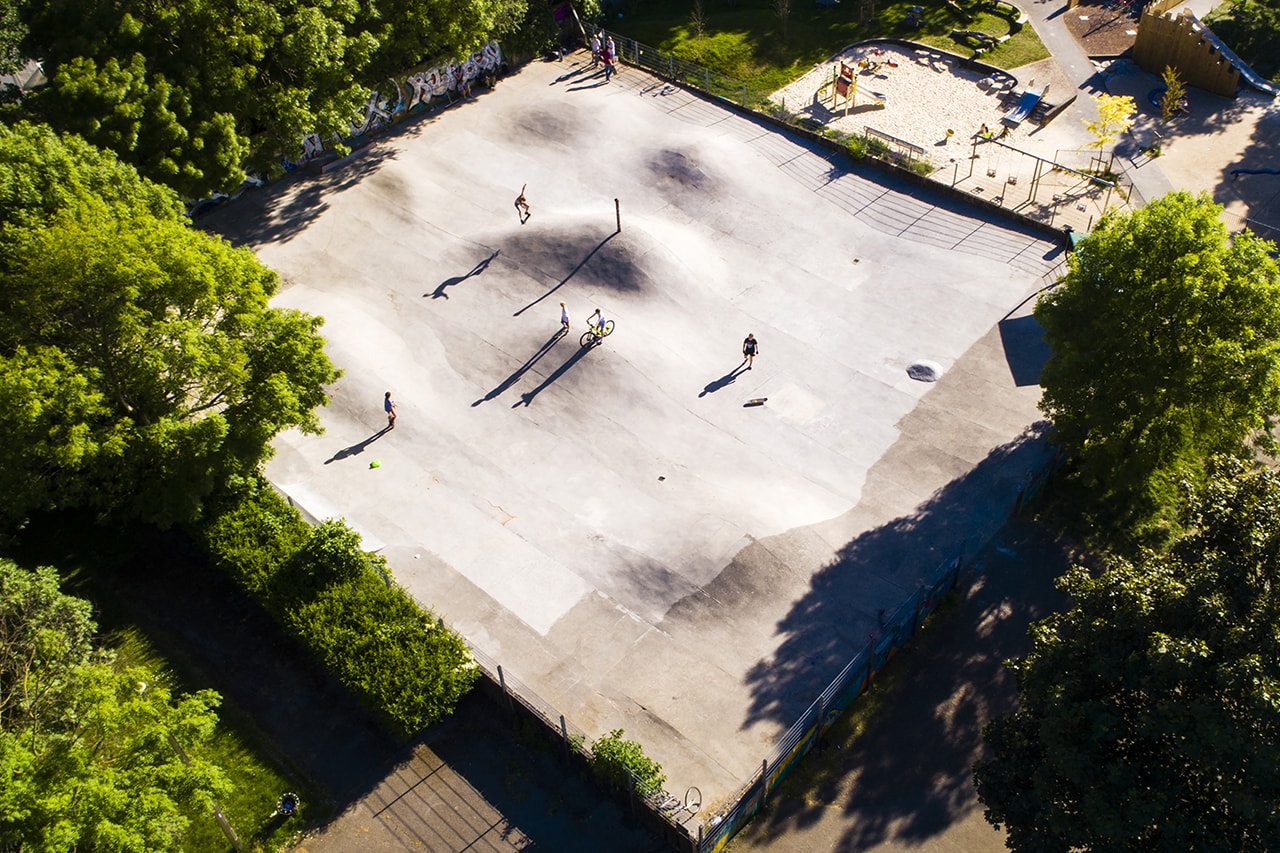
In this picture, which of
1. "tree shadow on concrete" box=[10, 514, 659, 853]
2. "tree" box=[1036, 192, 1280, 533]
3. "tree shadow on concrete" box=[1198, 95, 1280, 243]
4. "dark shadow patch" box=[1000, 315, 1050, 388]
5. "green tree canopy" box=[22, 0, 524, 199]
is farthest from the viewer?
"tree shadow on concrete" box=[1198, 95, 1280, 243]

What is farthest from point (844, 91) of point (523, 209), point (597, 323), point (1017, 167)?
point (597, 323)

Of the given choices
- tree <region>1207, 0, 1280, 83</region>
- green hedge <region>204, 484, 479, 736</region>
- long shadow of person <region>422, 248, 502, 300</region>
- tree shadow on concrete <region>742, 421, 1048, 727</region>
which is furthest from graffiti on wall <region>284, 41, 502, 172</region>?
tree <region>1207, 0, 1280, 83</region>

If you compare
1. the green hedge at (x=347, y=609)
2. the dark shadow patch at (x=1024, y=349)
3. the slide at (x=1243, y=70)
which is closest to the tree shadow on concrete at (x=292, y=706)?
the green hedge at (x=347, y=609)

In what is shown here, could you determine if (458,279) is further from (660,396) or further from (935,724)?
(935,724)

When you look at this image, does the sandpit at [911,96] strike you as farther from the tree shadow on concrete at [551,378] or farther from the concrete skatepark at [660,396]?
the tree shadow on concrete at [551,378]

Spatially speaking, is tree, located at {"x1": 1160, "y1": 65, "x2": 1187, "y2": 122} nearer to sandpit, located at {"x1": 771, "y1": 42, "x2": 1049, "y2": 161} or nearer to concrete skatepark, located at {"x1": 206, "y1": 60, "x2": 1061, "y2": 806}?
sandpit, located at {"x1": 771, "y1": 42, "x2": 1049, "y2": 161}

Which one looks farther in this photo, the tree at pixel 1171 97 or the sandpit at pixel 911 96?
the sandpit at pixel 911 96

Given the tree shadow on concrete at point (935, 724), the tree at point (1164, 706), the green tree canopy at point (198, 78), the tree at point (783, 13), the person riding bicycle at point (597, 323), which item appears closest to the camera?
the tree at point (1164, 706)
